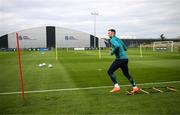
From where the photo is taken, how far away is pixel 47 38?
381ft

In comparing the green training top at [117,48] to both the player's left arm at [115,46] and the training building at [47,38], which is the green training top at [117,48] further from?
the training building at [47,38]

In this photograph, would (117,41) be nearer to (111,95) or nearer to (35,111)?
(111,95)

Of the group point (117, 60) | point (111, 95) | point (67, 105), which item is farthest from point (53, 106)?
point (117, 60)

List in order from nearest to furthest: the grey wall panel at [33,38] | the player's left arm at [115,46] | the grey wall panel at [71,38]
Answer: the player's left arm at [115,46] → the grey wall panel at [33,38] → the grey wall panel at [71,38]

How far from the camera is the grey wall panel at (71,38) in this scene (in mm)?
118312

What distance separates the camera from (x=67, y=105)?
25.2 feet

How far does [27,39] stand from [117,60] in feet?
369

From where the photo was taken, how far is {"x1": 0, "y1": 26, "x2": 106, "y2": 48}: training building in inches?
4479

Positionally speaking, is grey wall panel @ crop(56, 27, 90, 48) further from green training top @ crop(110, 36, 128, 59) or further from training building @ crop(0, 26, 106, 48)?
green training top @ crop(110, 36, 128, 59)

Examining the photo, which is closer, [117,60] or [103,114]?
[103,114]

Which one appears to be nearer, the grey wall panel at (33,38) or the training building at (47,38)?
the training building at (47,38)

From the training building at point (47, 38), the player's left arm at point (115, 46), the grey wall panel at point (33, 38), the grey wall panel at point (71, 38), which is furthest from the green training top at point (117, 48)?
the grey wall panel at point (71, 38)

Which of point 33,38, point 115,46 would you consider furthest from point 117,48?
point 33,38

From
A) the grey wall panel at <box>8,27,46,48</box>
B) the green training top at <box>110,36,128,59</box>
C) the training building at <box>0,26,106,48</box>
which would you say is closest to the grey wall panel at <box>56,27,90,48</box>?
the training building at <box>0,26,106,48</box>
